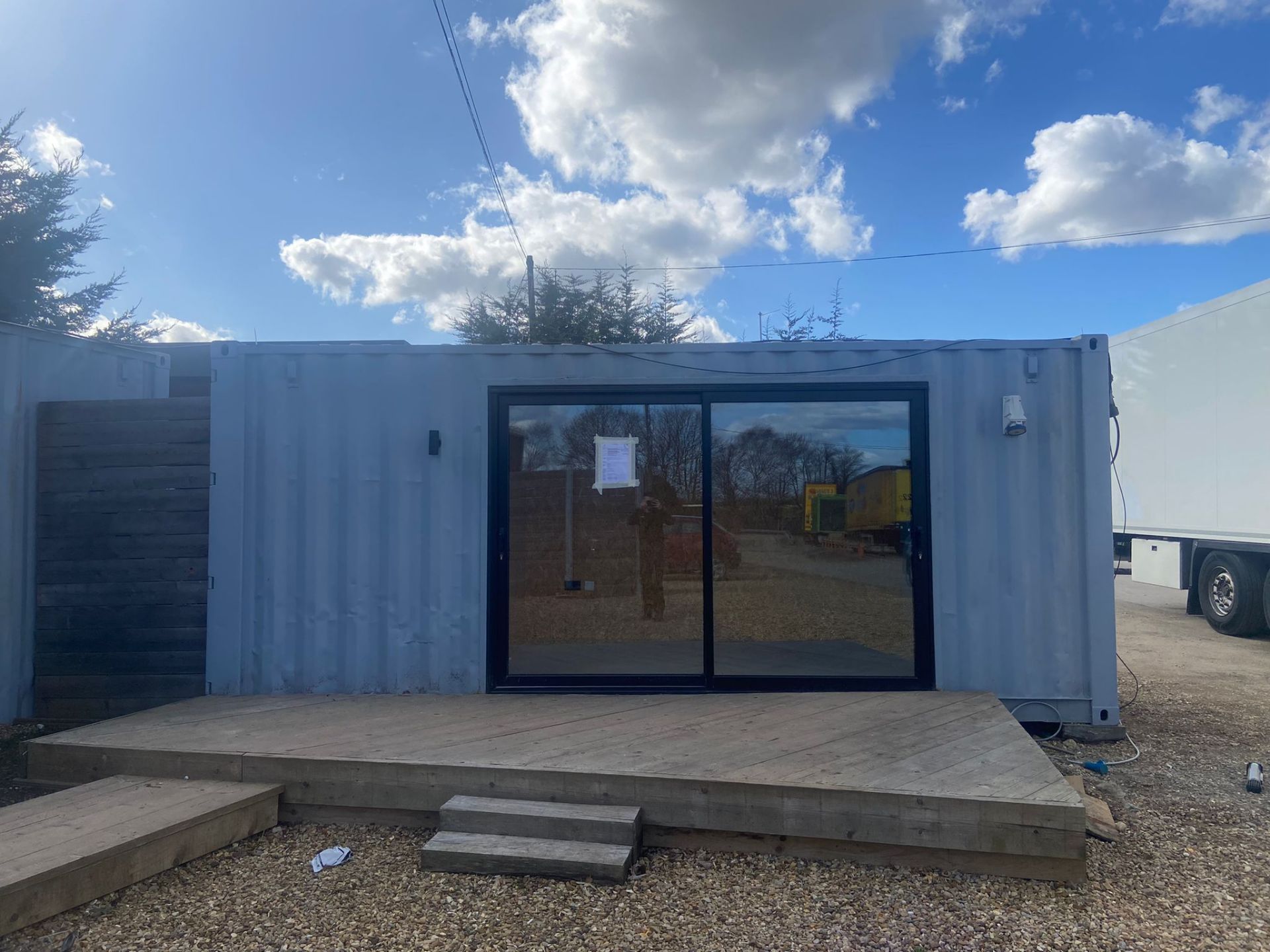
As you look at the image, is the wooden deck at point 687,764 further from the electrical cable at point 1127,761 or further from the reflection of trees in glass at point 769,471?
the reflection of trees in glass at point 769,471

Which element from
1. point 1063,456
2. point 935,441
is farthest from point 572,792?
point 1063,456

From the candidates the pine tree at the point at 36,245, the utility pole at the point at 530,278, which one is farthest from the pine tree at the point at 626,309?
the pine tree at the point at 36,245

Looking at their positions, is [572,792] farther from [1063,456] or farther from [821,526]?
[1063,456]

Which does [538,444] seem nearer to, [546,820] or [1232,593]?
[546,820]

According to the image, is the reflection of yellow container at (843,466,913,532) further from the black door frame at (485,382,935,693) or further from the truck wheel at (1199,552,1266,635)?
the truck wheel at (1199,552,1266,635)

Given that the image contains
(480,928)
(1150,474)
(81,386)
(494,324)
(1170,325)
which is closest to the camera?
(480,928)

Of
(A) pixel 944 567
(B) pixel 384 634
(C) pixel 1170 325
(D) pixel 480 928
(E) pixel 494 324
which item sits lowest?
(D) pixel 480 928

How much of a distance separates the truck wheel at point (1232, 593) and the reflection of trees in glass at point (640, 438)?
6.75 meters

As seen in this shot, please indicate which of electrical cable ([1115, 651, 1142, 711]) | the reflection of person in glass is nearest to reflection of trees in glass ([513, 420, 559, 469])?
the reflection of person in glass

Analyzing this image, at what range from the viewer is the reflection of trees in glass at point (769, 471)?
15.3 feet

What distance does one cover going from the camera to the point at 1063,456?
4551mm

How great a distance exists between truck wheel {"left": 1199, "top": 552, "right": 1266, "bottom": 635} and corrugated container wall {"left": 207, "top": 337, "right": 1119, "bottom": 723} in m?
5.02

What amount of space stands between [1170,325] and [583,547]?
290 inches

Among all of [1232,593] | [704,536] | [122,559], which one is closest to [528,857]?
[704,536]
